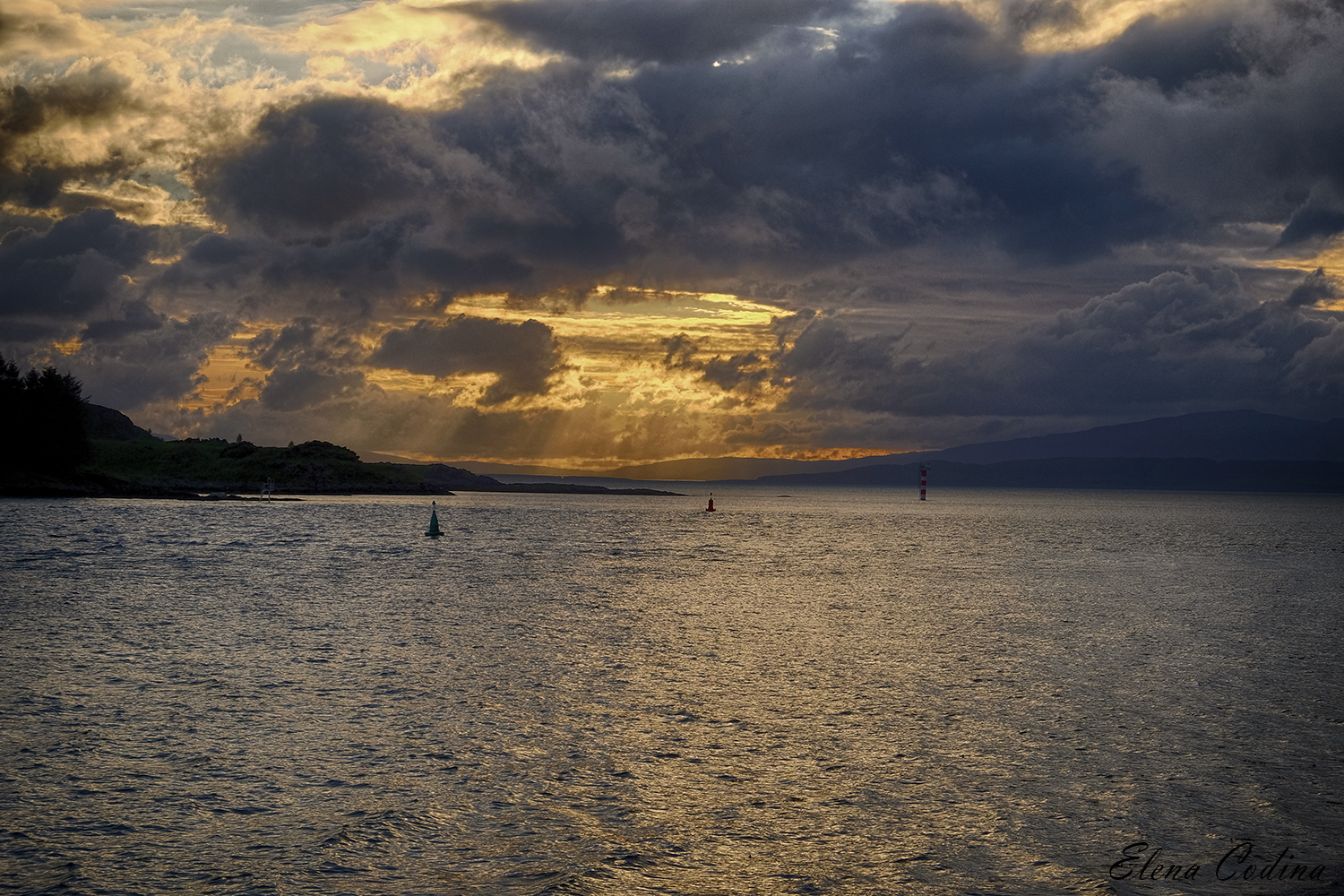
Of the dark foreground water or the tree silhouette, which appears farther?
the tree silhouette

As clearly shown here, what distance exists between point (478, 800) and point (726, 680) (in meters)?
11.5

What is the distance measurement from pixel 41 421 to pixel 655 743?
552 ft

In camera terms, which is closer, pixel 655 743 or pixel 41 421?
pixel 655 743

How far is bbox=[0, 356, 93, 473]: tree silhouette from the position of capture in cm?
15259

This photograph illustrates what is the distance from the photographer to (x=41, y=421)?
156 metres

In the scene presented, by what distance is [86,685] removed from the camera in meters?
23.6

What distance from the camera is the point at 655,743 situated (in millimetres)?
19297

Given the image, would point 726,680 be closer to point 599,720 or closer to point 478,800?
point 599,720

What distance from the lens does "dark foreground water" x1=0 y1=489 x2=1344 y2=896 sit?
13047mm

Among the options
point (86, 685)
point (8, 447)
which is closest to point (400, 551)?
point (86, 685)

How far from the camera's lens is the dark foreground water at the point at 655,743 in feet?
42.8

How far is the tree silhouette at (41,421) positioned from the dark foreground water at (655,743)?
125795 millimetres

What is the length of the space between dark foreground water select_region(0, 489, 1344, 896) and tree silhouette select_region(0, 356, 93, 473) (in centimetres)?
12579

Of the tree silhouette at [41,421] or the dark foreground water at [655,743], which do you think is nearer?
the dark foreground water at [655,743]
